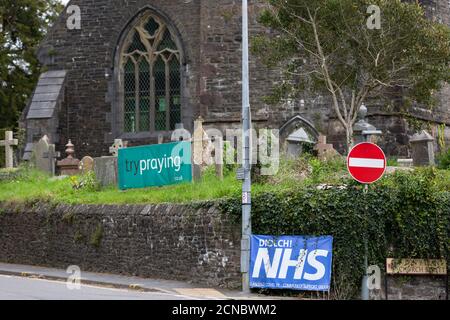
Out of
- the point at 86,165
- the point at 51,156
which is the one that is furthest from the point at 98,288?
the point at 51,156

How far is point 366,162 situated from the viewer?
16.0 meters

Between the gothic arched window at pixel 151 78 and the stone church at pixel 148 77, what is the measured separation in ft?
0.11

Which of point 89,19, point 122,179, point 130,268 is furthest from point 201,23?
point 130,268

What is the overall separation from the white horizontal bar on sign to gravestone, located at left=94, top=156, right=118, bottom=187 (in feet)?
30.1

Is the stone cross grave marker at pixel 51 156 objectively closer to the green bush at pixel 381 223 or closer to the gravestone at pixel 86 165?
the gravestone at pixel 86 165

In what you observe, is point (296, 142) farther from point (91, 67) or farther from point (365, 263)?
point (365, 263)

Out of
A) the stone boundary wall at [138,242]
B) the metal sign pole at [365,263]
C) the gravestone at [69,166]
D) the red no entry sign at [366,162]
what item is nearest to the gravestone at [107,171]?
the stone boundary wall at [138,242]

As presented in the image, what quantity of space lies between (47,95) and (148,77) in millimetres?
3608

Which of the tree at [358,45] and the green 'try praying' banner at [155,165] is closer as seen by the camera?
the green 'try praying' banner at [155,165]

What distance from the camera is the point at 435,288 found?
683 inches

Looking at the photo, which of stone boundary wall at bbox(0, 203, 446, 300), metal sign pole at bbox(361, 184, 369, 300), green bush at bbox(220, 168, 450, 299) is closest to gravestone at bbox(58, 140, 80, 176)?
stone boundary wall at bbox(0, 203, 446, 300)

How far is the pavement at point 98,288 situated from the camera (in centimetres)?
1609

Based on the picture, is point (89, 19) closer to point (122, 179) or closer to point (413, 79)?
point (122, 179)

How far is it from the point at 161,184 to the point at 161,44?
10168 millimetres
